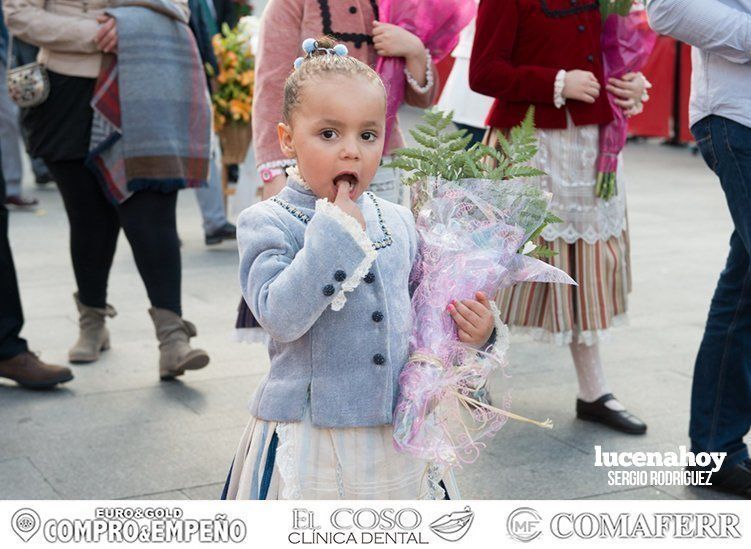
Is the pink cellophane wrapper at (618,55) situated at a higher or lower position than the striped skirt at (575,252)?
higher

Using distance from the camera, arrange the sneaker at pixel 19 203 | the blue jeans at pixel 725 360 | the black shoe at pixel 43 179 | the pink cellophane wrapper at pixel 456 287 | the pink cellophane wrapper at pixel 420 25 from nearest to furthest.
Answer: the pink cellophane wrapper at pixel 456 287, the blue jeans at pixel 725 360, the pink cellophane wrapper at pixel 420 25, the sneaker at pixel 19 203, the black shoe at pixel 43 179

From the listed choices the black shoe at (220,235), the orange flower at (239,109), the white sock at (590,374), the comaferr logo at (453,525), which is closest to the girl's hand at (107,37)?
the white sock at (590,374)

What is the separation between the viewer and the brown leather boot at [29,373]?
15.8 feet

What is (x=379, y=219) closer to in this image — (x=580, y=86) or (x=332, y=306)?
(x=332, y=306)

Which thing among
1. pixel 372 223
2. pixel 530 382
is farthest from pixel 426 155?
pixel 530 382

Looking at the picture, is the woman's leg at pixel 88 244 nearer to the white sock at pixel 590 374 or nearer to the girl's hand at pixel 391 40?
the girl's hand at pixel 391 40

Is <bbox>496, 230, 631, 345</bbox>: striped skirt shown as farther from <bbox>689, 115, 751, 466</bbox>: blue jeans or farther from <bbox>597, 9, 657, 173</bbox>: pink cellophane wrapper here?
<bbox>689, 115, 751, 466</bbox>: blue jeans

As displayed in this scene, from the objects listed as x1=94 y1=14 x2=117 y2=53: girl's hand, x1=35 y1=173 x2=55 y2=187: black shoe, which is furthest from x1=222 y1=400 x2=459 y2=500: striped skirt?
x1=35 y1=173 x2=55 y2=187: black shoe

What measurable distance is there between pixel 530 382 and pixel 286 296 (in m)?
2.99

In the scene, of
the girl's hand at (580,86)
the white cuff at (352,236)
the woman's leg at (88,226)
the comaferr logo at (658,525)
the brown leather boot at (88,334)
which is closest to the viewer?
the white cuff at (352,236)

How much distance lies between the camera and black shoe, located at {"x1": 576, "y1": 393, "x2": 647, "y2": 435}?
4.39 m

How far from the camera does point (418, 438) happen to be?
93.0 inches

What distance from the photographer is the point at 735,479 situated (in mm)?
3818

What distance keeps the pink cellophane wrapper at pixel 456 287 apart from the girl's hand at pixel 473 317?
0.7 inches
